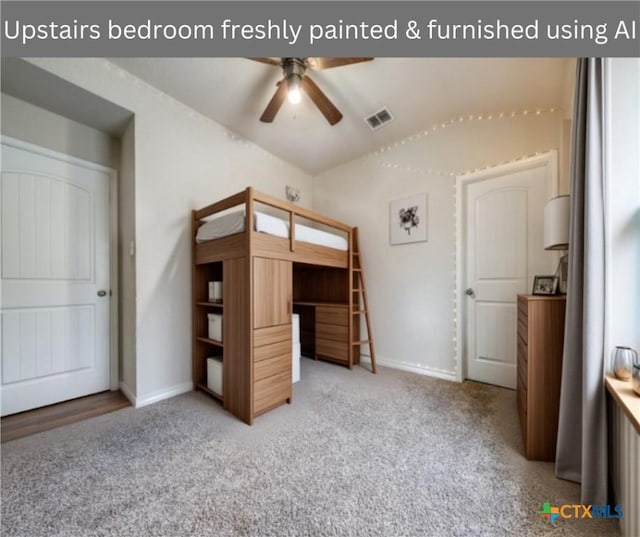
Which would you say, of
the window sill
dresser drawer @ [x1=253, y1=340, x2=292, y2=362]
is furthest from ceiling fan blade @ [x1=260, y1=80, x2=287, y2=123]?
the window sill

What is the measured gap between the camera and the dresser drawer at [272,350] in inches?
73.5

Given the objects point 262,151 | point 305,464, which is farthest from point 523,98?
point 305,464

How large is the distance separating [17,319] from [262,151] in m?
2.61

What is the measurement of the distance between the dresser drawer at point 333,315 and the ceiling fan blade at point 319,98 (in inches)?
75.1

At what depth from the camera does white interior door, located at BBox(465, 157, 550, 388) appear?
230 centimetres

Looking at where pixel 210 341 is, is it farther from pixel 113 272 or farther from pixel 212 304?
pixel 113 272

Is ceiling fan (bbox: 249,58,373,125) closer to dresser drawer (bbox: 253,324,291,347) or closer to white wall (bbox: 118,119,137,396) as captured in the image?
white wall (bbox: 118,119,137,396)

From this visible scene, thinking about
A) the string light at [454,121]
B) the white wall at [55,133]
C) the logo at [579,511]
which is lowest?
the logo at [579,511]

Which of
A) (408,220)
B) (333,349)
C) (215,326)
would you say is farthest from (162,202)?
(408,220)

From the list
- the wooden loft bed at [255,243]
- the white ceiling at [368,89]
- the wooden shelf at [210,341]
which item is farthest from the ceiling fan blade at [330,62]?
the wooden shelf at [210,341]

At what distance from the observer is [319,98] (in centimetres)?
210

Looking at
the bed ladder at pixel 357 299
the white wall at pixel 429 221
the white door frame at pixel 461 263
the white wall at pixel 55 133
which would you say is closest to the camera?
the white wall at pixel 55 133

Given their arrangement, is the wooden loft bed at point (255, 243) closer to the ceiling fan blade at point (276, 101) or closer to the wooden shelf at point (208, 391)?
the ceiling fan blade at point (276, 101)

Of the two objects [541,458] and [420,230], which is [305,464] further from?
[420,230]
